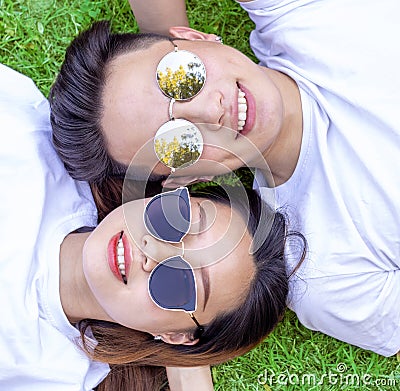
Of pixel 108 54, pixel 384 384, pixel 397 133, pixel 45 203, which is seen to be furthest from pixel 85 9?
pixel 384 384

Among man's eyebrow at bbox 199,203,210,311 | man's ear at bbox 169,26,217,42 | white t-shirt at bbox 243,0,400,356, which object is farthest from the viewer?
white t-shirt at bbox 243,0,400,356

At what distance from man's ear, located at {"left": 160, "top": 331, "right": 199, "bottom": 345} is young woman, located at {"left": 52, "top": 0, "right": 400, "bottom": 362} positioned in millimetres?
594

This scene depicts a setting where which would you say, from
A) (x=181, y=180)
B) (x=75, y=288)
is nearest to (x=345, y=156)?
(x=181, y=180)

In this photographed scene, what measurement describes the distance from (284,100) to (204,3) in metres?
0.92

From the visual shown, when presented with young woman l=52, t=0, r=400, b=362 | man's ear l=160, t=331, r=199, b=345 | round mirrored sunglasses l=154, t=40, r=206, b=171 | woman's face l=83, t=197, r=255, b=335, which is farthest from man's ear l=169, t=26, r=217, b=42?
man's ear l=160, t=331, r=199, b=345

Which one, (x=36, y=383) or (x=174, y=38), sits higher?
(x=174, y=38)

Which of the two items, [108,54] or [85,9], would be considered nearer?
[108,54]

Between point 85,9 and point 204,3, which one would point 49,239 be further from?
point 204,3

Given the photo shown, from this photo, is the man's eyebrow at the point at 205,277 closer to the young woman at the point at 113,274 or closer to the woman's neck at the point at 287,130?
the young woman at the point at 113,274

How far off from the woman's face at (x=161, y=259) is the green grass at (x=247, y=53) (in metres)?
1.01

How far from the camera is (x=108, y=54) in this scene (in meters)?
2.16

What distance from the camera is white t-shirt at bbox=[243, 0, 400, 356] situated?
2350mm

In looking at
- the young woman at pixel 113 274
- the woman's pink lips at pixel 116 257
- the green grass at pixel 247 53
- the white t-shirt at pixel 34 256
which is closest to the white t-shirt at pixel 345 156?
the young woman at pixel 113 274

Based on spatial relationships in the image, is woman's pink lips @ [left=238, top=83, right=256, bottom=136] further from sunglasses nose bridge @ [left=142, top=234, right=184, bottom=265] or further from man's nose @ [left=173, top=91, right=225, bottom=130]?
sunglasses nose bridge @ [left=142, top=234, right=184, bottom=265]
